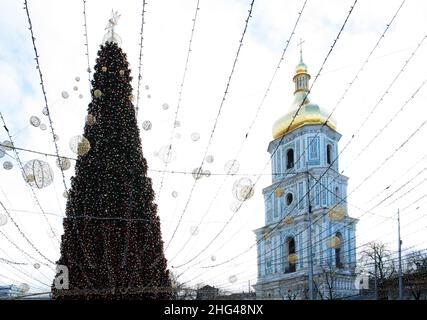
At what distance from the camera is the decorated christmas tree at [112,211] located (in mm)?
15461

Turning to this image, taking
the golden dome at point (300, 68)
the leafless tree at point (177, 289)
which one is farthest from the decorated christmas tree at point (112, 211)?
the golden dome at point (300, 68)

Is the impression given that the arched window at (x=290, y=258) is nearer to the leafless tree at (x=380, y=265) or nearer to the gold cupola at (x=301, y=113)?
the leafless tree at (x=380, y=265)

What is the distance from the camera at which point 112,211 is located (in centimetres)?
1580

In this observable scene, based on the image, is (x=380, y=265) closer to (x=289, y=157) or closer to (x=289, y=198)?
(x=289, y=198)

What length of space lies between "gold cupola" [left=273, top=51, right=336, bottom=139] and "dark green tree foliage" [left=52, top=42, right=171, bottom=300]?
20.2 m

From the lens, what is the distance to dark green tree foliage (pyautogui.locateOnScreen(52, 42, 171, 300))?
50.8 feet

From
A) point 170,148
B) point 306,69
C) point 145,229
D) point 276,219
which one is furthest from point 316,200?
point 170,148

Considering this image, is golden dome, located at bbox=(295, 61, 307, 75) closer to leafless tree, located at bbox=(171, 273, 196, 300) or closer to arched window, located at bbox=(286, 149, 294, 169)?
arched window, located at bbox=(286, 149, 294, 169)

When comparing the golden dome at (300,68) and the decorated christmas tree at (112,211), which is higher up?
the golden dome at (300,68)

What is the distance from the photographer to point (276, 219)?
130 feet

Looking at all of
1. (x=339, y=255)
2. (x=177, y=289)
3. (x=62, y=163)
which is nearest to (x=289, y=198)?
(x=339, y=255)

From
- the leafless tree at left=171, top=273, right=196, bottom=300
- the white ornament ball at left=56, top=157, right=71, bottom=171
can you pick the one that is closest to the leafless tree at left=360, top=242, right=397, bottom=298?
the leafless tree at left=171, top=273, right=196, bottom=300
